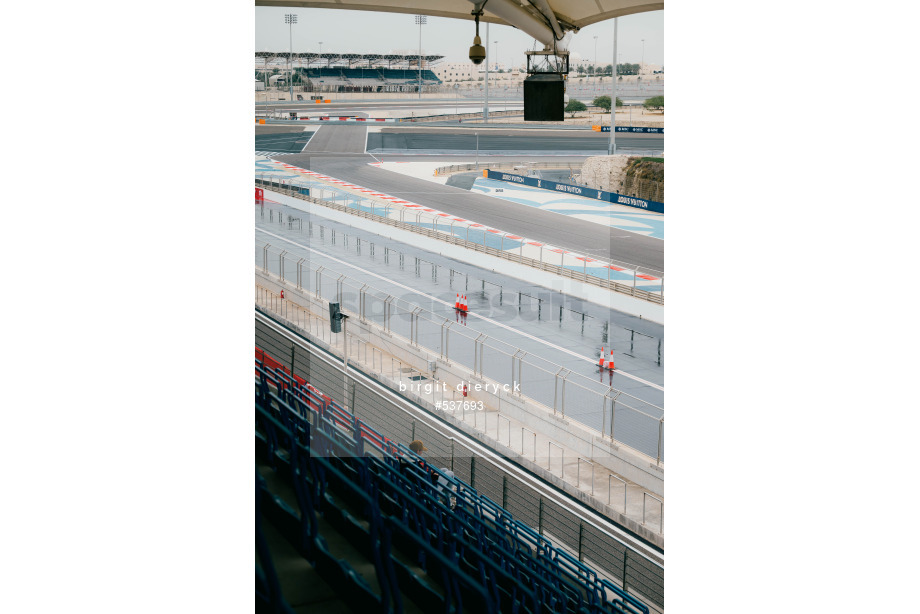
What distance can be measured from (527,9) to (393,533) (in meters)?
4.85

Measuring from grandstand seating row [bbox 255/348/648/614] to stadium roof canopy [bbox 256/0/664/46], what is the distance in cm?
313

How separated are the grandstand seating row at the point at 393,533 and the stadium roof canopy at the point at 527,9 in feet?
10.3

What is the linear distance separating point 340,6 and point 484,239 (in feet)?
43.9

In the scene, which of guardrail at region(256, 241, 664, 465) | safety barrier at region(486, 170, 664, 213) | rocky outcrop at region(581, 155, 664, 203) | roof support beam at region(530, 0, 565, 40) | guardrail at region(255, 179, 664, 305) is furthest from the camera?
safety barrier at region(486, 170, 664, 213)

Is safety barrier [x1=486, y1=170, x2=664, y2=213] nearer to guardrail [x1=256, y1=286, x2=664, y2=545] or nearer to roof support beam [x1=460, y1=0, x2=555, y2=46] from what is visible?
guardrail [x1=256, y1=286, x2=664, y2=545]

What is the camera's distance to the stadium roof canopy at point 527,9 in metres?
7.21

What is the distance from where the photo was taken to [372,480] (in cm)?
514

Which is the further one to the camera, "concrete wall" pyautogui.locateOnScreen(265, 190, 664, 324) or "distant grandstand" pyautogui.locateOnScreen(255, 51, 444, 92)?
"distant grandstand" pyautogui.locateOnScreen(255, 51, 444, 92)

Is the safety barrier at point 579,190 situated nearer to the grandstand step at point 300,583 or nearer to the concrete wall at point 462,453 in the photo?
the concrete wall at point 462,453

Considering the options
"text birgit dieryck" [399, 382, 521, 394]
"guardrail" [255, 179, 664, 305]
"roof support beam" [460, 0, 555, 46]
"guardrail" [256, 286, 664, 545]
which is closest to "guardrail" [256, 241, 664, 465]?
"text birgit dieryck" [399, 382, 521, 394]

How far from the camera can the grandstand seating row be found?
12.0 ft

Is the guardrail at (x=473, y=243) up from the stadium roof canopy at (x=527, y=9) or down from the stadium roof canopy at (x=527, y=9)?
down

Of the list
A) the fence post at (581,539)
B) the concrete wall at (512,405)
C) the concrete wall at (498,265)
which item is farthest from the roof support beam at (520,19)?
the concrete wall at (498,265)
